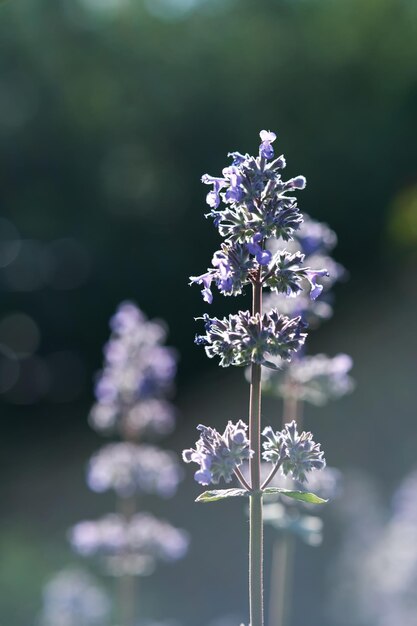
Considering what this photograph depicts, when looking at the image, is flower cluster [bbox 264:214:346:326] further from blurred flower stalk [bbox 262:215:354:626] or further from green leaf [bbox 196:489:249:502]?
green leaf [bbox 196:489:249:502]

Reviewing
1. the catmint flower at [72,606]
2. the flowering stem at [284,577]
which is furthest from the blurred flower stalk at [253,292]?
the catmint flower at [72,606]

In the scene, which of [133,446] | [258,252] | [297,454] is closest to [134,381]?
[133,446]

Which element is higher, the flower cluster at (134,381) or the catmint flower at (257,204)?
the flower cluster at (134,381)

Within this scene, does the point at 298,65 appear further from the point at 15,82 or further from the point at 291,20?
the point at 15,82

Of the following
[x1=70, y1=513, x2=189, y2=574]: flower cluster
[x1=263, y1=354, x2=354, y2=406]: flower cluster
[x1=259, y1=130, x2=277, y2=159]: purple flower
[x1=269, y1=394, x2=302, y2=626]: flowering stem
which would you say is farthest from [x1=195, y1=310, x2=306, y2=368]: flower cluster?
[x1=70, y1=513, x2=189, y2=574]: flower cluster

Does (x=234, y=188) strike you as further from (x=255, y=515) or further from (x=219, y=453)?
(x=255, y=515)

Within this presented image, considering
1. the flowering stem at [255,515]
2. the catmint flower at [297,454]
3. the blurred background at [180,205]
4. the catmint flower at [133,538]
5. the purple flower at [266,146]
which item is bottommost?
the flowering stem at [255,515]

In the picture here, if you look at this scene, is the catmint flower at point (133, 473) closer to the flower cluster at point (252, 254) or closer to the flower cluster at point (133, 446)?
the flower cluster at point (133, 446)
